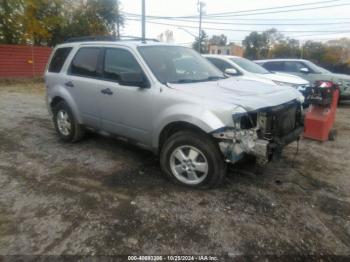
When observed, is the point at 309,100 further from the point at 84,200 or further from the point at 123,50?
the point at 84,200

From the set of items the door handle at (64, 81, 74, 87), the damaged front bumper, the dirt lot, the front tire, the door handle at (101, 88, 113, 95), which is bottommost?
the dirt lot

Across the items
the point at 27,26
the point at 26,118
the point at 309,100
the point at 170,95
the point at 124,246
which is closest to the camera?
the point at 124,246

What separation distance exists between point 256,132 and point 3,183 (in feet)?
11.0

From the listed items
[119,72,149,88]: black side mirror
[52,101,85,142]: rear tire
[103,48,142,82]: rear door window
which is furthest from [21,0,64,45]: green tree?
[119,72,149,88]: black side mirror

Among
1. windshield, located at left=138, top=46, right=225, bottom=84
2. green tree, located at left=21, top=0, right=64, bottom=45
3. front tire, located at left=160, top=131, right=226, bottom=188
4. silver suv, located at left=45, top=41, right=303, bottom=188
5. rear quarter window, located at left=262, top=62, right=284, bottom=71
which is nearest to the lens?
silver suv, located at left=45, top=41, right=303, bottom=188

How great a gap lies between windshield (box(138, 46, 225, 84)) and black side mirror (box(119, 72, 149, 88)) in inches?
7.0

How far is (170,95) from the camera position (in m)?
3.77

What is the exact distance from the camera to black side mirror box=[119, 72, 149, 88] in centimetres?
391

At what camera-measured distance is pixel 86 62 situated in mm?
5008

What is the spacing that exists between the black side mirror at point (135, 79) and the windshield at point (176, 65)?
0.18 m

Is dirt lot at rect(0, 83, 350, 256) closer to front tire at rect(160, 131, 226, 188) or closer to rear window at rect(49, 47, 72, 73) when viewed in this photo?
front tire at rect(160, 131, 226, 188)

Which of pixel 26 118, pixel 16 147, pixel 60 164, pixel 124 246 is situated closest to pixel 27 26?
pixel 26 118

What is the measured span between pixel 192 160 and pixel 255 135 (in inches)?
32.4

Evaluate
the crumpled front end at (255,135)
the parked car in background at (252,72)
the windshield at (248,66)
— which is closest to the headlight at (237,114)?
the crumpled front end at (255,135)
